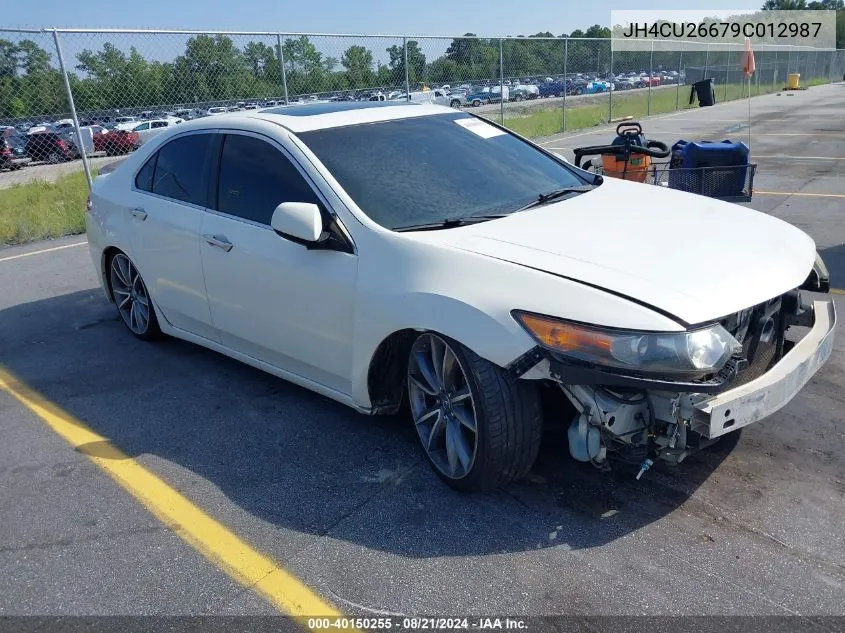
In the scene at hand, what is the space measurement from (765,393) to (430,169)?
6.36 feet

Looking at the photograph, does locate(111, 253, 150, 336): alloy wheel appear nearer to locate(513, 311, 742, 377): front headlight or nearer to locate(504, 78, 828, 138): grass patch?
locate(513, 311, 742, 377): front headlight

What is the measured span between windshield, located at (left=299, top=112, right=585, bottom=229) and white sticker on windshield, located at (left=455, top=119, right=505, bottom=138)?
1cm

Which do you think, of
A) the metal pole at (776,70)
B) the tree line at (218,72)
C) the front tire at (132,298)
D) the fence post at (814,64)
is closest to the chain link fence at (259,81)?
the tree line at (218,72)

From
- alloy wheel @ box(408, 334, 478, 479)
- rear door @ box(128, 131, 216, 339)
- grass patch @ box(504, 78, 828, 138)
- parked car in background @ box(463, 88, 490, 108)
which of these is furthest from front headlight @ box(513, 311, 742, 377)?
grass patch @ box(504, 78, 828, 138)

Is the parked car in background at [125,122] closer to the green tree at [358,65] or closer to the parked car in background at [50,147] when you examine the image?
the parked car in background at [50,147]

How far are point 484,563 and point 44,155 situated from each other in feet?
39.3

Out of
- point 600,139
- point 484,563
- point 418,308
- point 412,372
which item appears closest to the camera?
point 484,563

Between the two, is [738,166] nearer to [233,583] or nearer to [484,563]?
[484,563]

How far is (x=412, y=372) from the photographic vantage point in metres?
3.39

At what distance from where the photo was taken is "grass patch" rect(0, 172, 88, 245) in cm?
995

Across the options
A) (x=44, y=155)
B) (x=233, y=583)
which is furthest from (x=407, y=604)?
(x=44, y=155)

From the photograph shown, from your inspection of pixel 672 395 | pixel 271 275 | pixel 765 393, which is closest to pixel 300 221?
pixel 271 275

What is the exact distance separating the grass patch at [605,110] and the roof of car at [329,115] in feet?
49.8

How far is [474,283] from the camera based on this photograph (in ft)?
9.87
